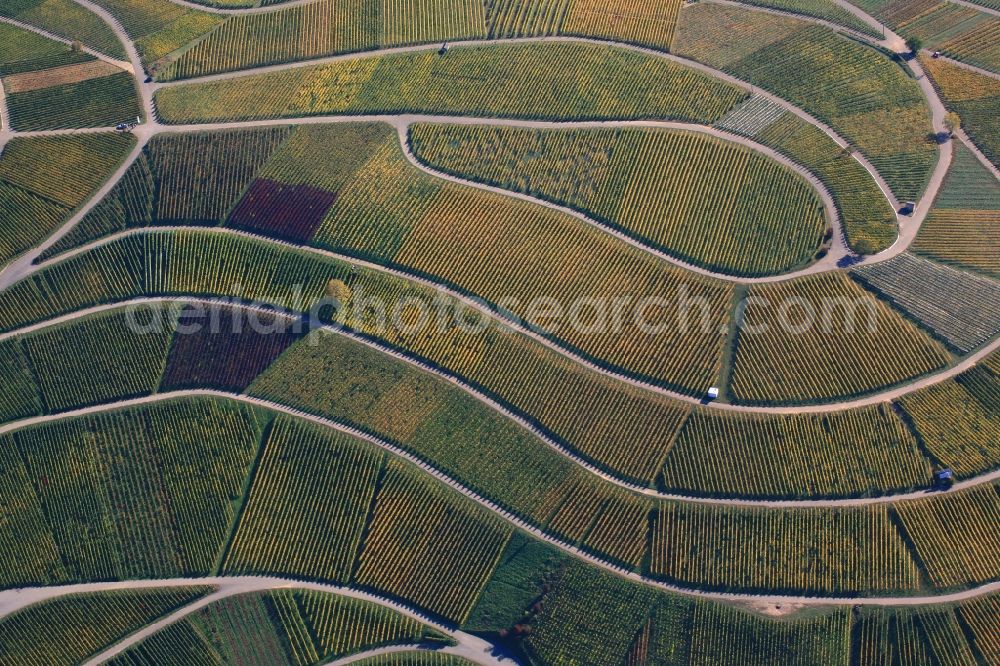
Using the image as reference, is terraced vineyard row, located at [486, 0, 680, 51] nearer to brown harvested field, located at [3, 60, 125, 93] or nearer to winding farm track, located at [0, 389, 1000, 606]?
brown harvested field, located at [3, 60, 125, 93]

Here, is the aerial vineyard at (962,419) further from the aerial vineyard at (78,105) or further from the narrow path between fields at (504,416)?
the aerial vineyard at (78,105)

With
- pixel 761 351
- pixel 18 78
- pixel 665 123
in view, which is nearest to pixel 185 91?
pixel 18 78

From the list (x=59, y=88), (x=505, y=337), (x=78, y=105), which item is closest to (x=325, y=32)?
(x=78, y=105)

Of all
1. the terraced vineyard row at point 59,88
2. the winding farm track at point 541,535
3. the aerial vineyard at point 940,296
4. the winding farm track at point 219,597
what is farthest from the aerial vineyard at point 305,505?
the aerial vineyard at point 940,296

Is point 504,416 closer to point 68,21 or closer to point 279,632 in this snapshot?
point 279,632

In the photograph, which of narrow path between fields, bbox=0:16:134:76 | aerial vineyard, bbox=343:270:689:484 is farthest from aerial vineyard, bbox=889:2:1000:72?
narrow path between fields, bbox=0:16:134:76

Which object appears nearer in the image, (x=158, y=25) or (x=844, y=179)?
(x=844, y=179)
